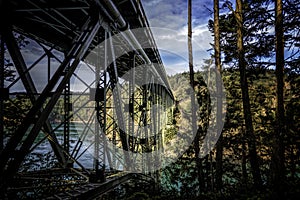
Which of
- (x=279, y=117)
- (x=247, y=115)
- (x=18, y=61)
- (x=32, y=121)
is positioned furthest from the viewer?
(x=247, y=115)

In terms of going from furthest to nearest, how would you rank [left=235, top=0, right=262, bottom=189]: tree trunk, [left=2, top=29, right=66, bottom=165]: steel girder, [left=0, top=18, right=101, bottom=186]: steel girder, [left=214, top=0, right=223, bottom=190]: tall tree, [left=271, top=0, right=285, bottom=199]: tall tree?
1. [left=214, top=0, right=223, bottom=190]: tall tree
2. [left=235, top=0, right=262, bottom=189]: tree trunk
3. [left=271, top=0, right=285, bottom=199]: tall tree
4. [left=2, top=29, right=66, bottom=165]: steel girder
5. [left=0, top=18, right=101, bottom=186]: steel girder

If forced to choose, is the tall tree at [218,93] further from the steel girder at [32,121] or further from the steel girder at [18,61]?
the steel girder at [32,121]

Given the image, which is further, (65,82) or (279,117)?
(279,117)

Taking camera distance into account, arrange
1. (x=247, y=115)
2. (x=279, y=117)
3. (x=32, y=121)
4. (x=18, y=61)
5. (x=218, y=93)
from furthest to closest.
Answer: (x=218, y=93), (x=247, y=115), (x=279, y=117), (x=18, y=61), (x=32, y=121)

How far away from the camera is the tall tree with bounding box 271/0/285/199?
749 cm

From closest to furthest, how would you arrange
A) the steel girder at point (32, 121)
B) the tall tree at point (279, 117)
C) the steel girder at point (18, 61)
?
the steel girder at point (32, 121) < the steel girder at point (18, 61) < the tall tree at point (279, 117)

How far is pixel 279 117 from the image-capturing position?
A: 25.6ft

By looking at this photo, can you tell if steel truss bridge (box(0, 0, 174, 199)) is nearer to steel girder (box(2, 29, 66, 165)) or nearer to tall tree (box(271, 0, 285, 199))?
steel girder (box(2, 29, 66, 165))

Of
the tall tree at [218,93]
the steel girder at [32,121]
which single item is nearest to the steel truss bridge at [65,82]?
the steel girder at [32,121]

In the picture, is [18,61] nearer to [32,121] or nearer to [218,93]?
[32,121]

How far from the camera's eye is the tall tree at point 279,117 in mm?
7492

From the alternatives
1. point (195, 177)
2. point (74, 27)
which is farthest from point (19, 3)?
point (195, 177)

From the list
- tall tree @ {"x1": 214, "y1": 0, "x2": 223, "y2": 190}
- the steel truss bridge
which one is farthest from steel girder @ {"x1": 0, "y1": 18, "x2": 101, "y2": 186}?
tall tree @ {"x1": 214, "y1": 0, "x2": 223, "y2": 190}

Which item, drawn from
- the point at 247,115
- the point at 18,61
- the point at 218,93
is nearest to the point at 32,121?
the point at 18,61
